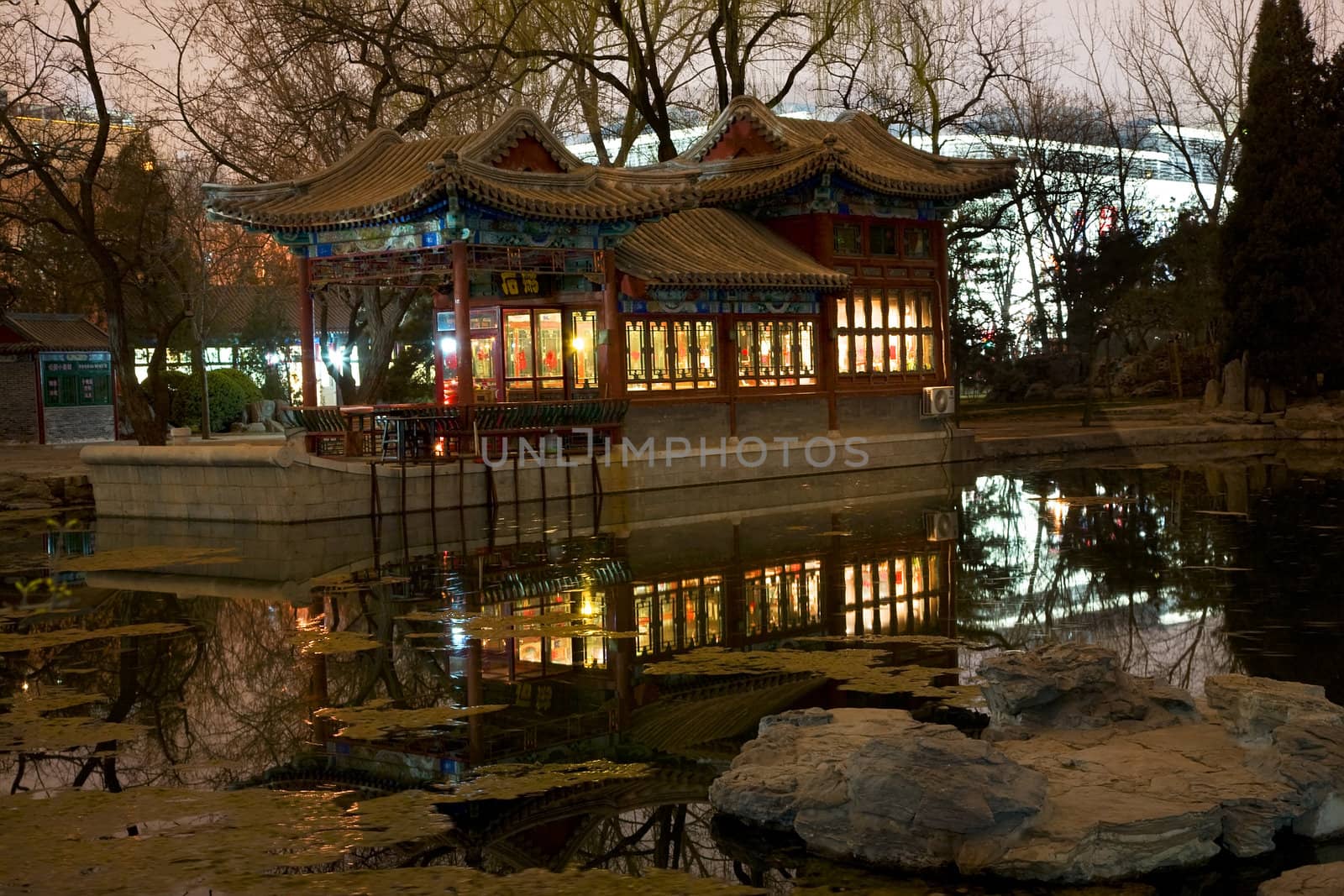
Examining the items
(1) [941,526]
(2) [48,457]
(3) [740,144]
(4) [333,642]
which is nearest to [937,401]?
(3) [740,144]

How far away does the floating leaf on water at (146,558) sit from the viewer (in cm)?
1616

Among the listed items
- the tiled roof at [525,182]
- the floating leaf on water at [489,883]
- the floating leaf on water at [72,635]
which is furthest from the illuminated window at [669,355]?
the floating leaf on water at [489,883]

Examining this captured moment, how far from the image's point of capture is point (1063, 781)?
702 cm

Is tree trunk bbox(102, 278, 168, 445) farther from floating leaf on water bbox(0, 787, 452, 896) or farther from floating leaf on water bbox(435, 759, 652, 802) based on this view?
floating leaf on water bbox(435, 759, 652, 802)

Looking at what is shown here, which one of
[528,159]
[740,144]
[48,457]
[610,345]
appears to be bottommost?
Result: [48,457]

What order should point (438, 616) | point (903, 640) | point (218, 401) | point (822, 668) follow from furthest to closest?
point (218, 401) → point (438, 616) → point (903, 640) → point (822, 668)

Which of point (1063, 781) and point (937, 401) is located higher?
point (937, 401)

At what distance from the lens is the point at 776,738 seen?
7773 millimetres

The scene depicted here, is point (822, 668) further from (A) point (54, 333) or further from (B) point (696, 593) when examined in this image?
(A) point (54, 333)

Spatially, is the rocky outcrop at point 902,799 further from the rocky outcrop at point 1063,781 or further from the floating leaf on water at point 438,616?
Result: the floating leaf on water at point 438,616

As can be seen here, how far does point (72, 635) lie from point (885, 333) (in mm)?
19509

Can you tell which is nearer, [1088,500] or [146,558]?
[146,558]

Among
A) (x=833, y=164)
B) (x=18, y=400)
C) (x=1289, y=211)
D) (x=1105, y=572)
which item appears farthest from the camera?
(x=18, y=400)

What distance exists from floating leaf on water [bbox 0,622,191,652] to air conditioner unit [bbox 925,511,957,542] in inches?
332
